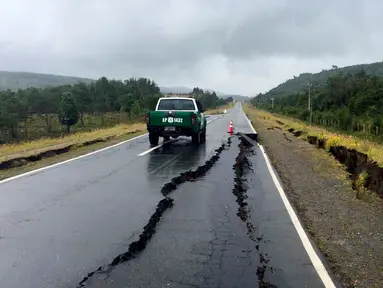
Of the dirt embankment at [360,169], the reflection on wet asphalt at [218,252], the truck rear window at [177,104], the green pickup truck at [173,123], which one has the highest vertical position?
the truck rear window at [177,104]

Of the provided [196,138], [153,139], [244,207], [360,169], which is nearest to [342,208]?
[244,207]

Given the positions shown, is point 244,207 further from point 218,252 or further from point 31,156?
point 31,156

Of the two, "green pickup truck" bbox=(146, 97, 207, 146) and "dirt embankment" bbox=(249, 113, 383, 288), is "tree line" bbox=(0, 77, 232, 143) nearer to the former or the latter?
"green pickup truck" bbox=(146, 97, 207, 146)

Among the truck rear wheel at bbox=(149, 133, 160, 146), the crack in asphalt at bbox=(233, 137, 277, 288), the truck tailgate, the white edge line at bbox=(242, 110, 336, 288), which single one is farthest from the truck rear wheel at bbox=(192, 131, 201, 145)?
the white edge line at bbox=(242, 110, 336, 288)

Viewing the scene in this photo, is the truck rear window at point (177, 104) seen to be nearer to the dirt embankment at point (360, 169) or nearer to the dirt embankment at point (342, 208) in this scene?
the dirt embankment at point (342, 208)

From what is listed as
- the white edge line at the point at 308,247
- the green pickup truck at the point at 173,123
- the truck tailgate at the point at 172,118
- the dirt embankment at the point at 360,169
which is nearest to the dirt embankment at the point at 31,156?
the green pickup truck at the point at 173,123

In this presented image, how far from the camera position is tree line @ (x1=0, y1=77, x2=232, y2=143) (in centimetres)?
7425

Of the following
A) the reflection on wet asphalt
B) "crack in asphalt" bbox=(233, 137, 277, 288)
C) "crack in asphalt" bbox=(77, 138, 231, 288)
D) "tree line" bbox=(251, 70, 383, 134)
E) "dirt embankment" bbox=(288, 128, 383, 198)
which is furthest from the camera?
"tree line" bbox=(251, 70, 383, 134)

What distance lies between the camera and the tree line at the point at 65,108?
7425cm

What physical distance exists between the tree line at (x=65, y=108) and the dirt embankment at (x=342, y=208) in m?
→ 45.0

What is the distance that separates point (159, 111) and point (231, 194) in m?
9.51

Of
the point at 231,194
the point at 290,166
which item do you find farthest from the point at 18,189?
the point at 290,166

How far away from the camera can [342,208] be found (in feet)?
25.7

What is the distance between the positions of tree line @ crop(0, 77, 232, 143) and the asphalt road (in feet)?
160
